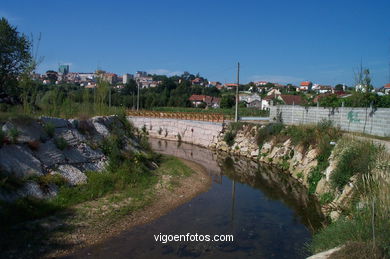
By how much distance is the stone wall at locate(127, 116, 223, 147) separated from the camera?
104 ft

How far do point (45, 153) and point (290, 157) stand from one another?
13.6 meters

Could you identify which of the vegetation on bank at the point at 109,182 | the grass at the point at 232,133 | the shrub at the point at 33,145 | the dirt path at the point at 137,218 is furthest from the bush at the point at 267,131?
the shrub at the point at 33,145

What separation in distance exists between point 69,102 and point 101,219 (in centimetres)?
861

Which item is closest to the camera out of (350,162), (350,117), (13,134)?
(350,162)

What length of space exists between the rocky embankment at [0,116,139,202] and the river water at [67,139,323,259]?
11.0ft

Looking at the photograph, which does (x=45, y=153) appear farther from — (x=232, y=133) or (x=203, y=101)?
(x=203, y=101)

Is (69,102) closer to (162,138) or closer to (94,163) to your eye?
(94,163)

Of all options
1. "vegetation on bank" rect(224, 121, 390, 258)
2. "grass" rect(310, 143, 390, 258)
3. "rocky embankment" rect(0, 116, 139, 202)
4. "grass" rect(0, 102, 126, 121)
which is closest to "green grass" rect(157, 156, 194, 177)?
"rocky embankment" rect(0, 116, 139, 202)

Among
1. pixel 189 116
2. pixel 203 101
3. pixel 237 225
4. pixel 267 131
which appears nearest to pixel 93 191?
pixel 237 225

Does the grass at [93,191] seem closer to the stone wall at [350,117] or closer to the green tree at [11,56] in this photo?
the green tree at [11,56]

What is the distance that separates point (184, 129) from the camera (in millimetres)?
35344

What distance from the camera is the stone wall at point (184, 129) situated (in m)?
31.6

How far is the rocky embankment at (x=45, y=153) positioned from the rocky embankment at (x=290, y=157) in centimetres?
879

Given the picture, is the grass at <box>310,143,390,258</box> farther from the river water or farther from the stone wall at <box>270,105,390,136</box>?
the stone wall at <box>270,105,390,136</box>
